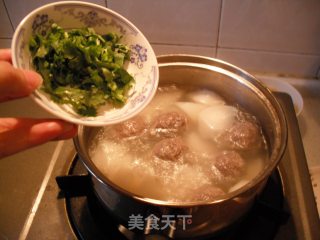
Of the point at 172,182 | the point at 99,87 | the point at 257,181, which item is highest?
the point at 99,87

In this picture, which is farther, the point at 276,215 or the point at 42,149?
the point at 42,149

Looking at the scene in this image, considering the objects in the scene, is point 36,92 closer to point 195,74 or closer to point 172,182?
point 172,182

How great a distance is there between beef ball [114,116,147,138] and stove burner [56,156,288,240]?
0.18m

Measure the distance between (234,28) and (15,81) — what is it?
2.78 feet

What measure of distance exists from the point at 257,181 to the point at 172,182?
27 cm

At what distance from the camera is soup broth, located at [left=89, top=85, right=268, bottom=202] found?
0.87 metres

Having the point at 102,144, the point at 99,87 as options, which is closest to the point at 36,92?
the point at 99,87

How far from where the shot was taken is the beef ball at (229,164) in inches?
34.8

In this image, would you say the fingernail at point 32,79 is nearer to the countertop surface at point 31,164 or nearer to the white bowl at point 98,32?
the white bowl at point 98,32

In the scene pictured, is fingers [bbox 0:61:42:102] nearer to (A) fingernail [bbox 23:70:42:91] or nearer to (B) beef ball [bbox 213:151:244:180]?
(A) fingernail [bbox 23:70:42:91]

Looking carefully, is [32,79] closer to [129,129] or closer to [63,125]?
[63,125]

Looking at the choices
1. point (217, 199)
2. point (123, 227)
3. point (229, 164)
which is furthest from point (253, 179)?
point (123, 227)

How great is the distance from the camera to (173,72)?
3.47ft

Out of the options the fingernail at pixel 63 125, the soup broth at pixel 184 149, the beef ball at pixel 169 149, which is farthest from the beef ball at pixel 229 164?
the fingernail at pixel 63 125
